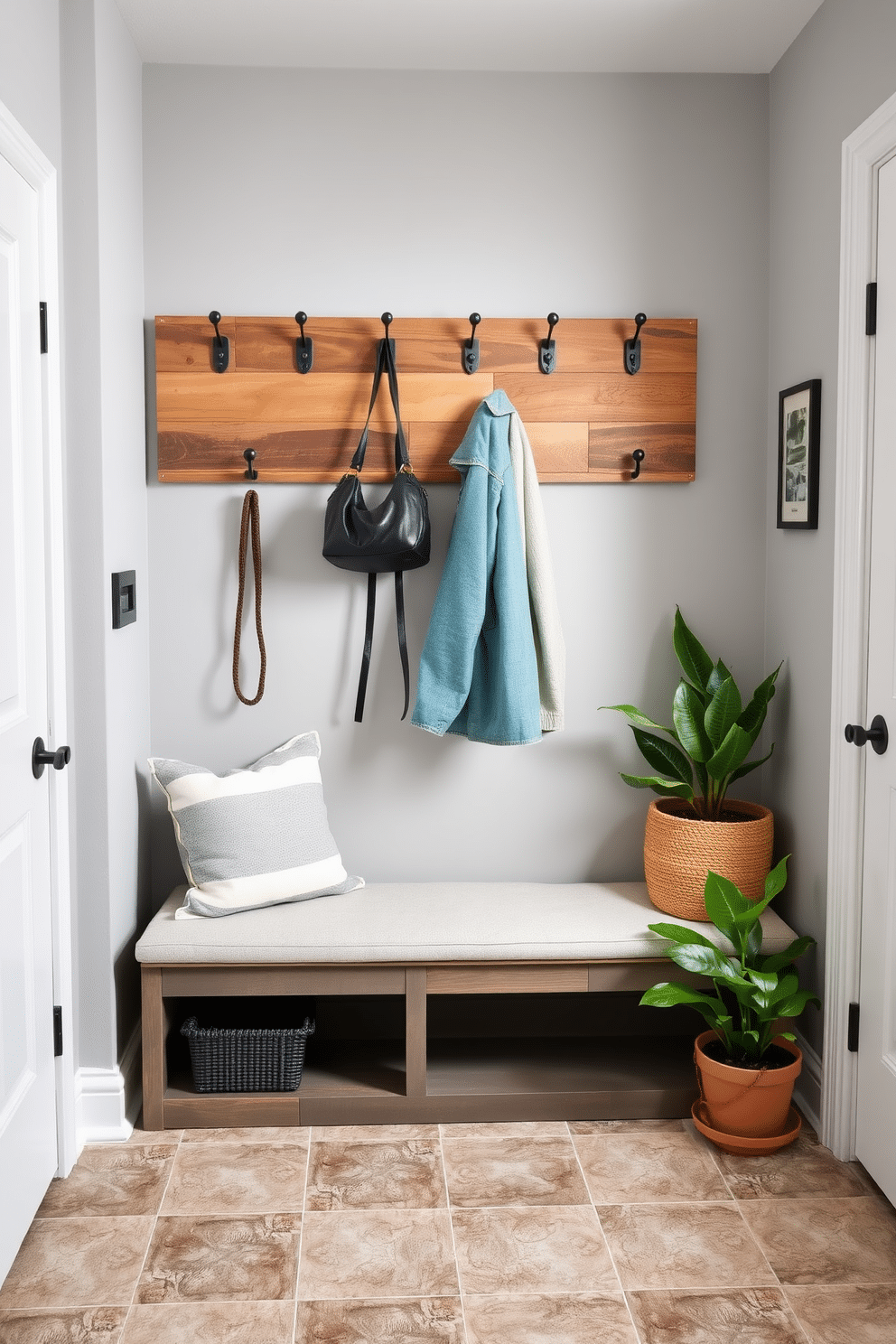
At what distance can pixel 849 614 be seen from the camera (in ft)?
7.52

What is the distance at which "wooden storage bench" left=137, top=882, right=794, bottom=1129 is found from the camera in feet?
8.04

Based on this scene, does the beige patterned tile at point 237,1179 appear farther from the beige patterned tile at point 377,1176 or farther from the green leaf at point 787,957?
the green leaf at point 787,957

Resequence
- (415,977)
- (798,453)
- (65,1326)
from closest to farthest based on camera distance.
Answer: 1. (65,1326)
2. (415,977)
3. (798,453)

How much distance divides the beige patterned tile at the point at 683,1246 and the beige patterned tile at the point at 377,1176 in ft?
1.19

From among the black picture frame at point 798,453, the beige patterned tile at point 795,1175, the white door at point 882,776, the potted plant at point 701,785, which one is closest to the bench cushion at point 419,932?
the potted plant at point 701,785

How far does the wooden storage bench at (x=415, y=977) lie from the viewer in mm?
2449

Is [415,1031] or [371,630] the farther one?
[371,630]

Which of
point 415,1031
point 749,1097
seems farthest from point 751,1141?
point 415,1031

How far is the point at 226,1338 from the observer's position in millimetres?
1812

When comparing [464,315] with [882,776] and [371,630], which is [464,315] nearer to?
[371,630]

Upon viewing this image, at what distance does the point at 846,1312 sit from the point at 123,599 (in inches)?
77.3

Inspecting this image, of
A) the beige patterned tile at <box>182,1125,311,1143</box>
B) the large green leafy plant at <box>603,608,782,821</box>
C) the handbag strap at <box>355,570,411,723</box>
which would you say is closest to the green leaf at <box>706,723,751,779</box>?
the large green leafy plant at <box>603,608,782,821</box>

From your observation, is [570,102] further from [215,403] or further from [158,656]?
[158,656]

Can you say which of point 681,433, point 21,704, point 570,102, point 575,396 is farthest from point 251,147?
point 21,704
